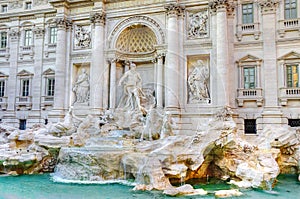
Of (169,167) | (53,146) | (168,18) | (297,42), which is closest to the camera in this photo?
(169,167)

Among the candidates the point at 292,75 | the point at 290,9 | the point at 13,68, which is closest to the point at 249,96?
the point at 292,75

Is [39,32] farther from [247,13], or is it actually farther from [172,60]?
[247,13]

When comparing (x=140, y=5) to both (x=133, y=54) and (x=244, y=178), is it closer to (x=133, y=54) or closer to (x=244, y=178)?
(x=133, y=54)

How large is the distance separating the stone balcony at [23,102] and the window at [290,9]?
57.5 feet

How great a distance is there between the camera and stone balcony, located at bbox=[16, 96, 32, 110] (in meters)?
21.5

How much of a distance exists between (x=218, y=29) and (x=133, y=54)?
5819 mm

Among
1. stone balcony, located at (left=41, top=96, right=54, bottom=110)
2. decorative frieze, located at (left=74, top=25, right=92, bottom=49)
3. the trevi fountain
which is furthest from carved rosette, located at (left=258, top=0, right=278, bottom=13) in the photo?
stone balcony, located at (left=41, top=96, right=54, bottom=110)

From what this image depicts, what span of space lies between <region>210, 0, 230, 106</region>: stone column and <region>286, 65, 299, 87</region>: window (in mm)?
3293

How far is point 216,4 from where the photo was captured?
17000 mm

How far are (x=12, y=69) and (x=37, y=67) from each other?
225 centimetres

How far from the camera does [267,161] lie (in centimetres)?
1224

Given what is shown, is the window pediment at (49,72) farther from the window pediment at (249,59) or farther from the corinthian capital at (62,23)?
the window pediment at (249,59)

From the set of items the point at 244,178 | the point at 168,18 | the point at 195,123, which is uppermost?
the point at 168,18

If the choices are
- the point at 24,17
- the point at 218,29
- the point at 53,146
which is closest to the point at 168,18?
the point at 218,29
